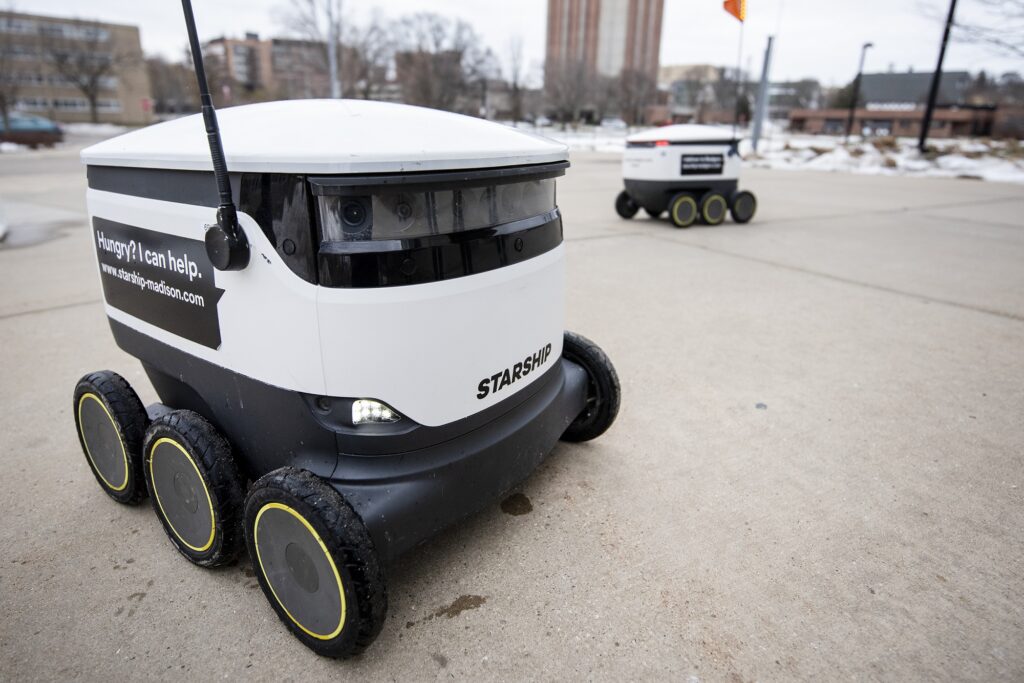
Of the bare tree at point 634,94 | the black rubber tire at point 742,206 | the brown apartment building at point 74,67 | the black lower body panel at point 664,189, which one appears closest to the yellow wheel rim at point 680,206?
the black lower body panel at point 664,189

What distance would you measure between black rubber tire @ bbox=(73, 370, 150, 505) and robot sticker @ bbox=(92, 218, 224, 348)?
300 mm

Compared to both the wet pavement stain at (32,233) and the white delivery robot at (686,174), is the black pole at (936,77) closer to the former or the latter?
the white delivery robot at (686,174)

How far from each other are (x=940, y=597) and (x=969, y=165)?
70.7 feet

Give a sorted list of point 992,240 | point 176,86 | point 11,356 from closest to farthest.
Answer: point 11,356 → point 992,240 → point 176,86

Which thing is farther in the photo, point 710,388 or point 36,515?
point 710,388

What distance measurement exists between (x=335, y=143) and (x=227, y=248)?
43 cm

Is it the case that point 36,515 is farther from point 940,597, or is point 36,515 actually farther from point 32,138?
point 32,138

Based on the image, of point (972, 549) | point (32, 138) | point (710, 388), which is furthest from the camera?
point (32, 138)

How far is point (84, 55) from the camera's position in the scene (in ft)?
185

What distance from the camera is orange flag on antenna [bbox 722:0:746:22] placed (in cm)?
514

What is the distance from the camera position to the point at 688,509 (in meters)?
2.38

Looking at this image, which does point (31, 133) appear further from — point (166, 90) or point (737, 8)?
point (166, 90)

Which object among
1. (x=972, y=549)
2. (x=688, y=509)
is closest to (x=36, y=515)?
(x=688, y=509)

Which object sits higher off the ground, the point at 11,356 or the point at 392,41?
the point at 392,41
